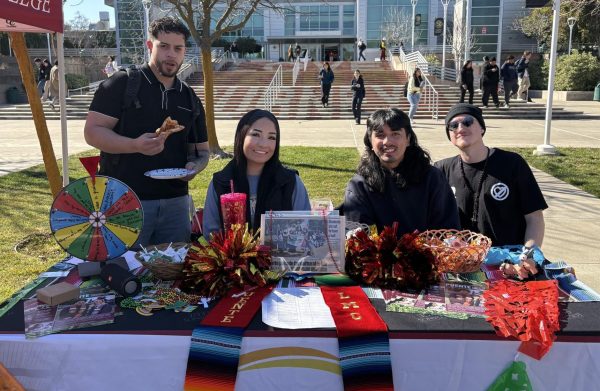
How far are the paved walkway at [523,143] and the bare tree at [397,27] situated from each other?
88.9 ft

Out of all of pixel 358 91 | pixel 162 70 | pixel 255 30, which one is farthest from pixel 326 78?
pixel 255 30

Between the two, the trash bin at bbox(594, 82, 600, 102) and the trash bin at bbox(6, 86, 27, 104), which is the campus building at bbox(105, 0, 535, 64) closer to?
the trash bin at bbox(6, 86, 27, 104)

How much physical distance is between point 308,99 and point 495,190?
67.2ft

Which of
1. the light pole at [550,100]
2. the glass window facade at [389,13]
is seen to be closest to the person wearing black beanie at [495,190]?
the light pole at [550,100]

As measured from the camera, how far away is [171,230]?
3.35 m

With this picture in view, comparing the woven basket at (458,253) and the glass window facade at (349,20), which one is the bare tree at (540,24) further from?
the woven basket at (458,253)

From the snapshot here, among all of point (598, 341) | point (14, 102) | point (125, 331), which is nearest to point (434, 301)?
point (598, 341)

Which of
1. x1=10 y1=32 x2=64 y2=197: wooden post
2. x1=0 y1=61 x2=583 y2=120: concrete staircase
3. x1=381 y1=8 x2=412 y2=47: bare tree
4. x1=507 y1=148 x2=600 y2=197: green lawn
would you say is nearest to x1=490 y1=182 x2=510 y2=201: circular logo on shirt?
x1=10 y1=32 x2=64 y2=197: wooden post

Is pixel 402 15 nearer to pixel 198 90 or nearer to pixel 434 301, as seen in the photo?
A: pixel 198 90

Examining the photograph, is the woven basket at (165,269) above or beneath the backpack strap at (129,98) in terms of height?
beneath

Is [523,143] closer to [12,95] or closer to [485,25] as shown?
[12,95]

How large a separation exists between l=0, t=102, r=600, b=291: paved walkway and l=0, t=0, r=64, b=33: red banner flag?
15.5 feet

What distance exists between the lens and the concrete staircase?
20.2 metres

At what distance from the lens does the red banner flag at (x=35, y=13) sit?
324 centimetres
